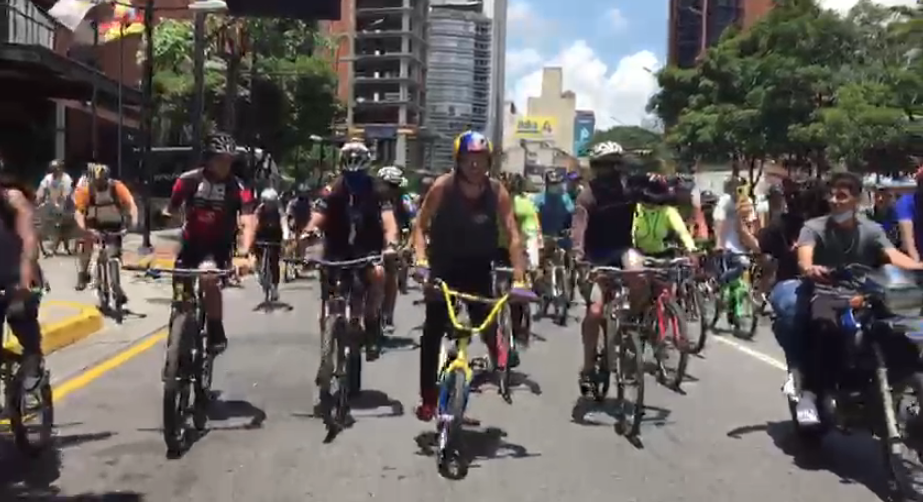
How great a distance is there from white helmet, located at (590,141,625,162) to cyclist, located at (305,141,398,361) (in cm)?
157

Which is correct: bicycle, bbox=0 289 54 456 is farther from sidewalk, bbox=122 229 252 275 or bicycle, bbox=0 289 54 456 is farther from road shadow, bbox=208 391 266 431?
sidewalk, bbox=122 229 252 275

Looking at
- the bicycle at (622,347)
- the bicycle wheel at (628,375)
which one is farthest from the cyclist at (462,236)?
the bicycle wheel at (628,375)

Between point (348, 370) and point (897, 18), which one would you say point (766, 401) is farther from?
point (897, 18)

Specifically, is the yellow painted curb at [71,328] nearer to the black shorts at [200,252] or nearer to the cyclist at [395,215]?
the cyclist at [395,215]

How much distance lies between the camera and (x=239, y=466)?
23.4 feet

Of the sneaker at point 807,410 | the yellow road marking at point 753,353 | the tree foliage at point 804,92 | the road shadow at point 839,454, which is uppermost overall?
the tree foliage at point 804,92

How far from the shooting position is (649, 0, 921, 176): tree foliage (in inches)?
A: 1085

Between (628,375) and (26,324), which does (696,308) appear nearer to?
(628,375)

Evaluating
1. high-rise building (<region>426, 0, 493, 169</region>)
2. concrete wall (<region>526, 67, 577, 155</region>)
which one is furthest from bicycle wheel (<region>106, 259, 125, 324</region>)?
concrete wall (<region>526, 67, 577, 155</region>)

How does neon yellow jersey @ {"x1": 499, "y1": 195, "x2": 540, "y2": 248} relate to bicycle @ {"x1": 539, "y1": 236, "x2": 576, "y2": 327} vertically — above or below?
above

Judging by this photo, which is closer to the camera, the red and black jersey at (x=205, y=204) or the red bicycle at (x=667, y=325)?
the red and black jersey at (x=205, y=204)

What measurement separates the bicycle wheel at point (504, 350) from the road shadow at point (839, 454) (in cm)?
164

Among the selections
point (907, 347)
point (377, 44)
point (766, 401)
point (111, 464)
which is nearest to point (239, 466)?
point (111, 464)

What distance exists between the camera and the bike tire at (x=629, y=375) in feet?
26.6
